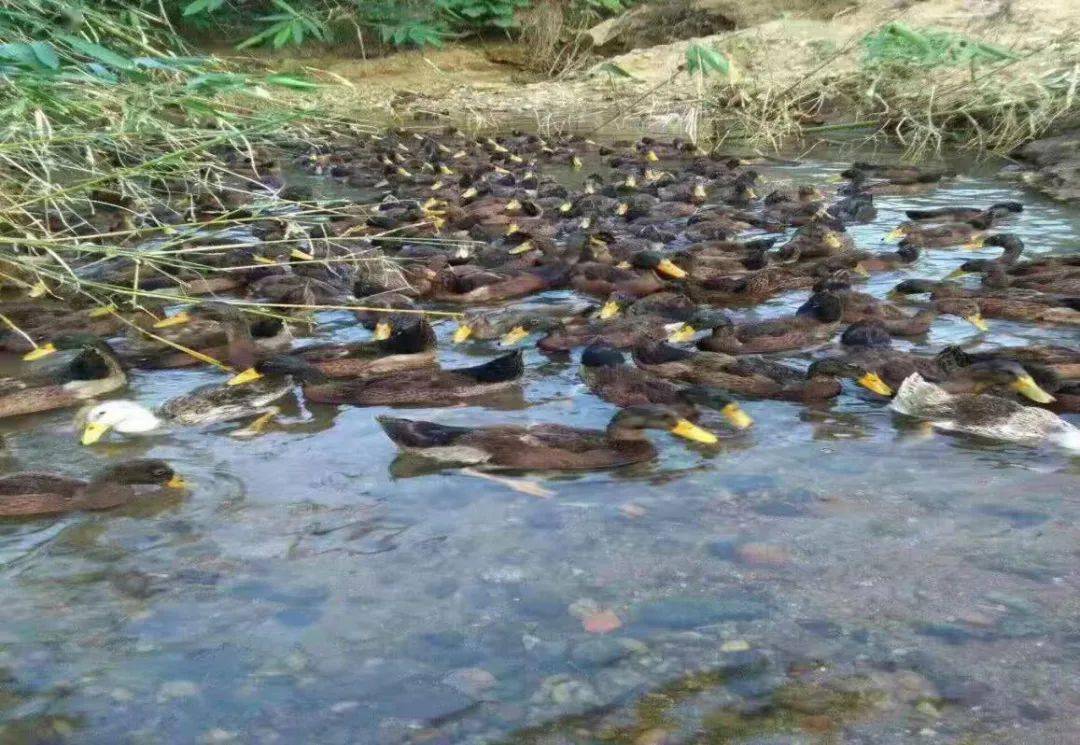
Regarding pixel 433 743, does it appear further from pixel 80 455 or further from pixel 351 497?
pixel 80 455

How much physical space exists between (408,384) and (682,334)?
6.19 ft

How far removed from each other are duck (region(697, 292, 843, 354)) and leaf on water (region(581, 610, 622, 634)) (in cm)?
321

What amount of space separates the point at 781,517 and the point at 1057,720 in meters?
1.47

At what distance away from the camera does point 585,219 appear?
10812 millimetres

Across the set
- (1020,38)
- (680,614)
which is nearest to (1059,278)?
(680,614)

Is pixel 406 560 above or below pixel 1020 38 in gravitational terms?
below

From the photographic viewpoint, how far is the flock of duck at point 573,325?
212 inches

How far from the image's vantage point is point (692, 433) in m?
5.39

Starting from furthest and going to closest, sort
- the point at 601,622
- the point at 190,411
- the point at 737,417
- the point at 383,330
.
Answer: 1. the point at 383,330
2. the point at 190,411
3. the point at 737,417
4. the point at 601,622

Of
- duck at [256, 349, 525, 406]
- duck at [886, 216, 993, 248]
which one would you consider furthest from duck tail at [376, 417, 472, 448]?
duck at [886, 216, 993, 248]

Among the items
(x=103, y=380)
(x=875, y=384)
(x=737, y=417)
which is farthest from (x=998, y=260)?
(x=103, y=380)

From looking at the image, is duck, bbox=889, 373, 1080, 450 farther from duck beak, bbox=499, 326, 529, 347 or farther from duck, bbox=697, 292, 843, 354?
duck beak, bbox=499, 326, 529, 347

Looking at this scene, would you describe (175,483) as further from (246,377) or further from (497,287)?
(497,287)

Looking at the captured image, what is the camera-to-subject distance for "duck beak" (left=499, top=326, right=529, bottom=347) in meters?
7.27
